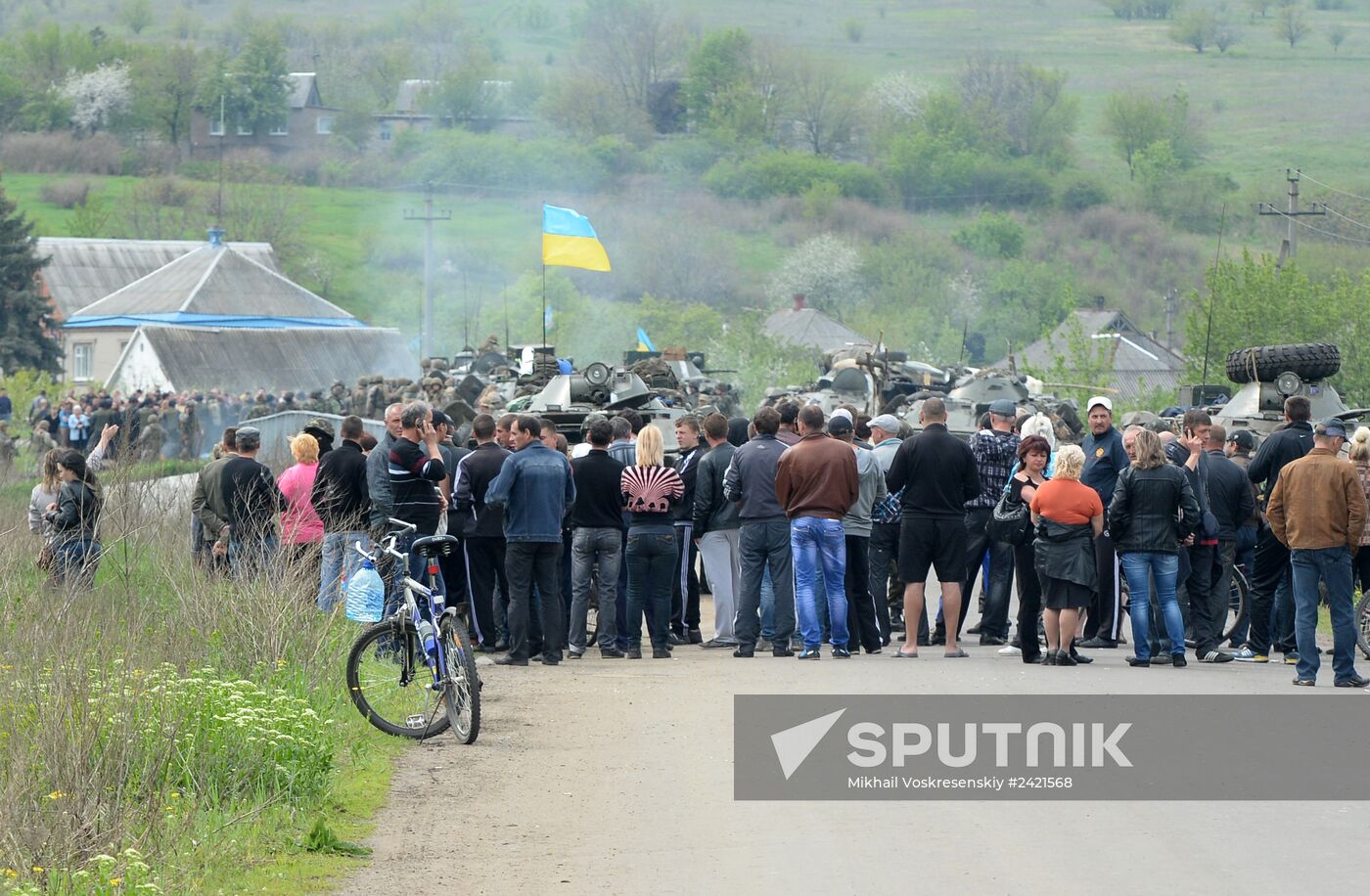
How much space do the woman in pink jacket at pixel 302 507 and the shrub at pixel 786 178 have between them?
106007mm

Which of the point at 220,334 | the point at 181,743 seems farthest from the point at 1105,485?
the point at 220,334

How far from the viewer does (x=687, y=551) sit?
55.1 feet

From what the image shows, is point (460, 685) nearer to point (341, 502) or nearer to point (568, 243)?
point (341, 502)

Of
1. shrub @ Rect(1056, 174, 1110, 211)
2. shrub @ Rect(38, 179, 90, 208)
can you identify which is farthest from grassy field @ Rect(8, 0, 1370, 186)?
shrub @ Rect(38, 179, 90, 208)

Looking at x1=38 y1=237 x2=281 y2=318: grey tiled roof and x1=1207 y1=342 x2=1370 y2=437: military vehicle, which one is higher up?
x1=38 y1=237 x2=281 y2=318: grey tiled roof

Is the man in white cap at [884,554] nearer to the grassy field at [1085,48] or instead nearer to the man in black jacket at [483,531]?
the man in black jacket at [483,531]

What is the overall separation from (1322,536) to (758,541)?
13.6 feet

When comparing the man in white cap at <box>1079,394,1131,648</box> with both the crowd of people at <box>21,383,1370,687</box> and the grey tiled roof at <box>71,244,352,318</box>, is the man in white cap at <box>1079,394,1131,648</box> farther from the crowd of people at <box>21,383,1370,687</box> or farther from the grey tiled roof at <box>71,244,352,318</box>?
the grey tiled roof at <box>71,244,352,318</box>

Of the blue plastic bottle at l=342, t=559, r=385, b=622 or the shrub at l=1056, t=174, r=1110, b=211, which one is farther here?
the shrub at l=1056, t=174, r=1110, b=211

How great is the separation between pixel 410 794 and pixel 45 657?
6.18ft

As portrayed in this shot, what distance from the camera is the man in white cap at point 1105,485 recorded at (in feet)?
51.7

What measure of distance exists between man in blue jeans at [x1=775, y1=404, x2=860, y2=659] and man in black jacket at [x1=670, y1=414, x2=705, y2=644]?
3.83 feet

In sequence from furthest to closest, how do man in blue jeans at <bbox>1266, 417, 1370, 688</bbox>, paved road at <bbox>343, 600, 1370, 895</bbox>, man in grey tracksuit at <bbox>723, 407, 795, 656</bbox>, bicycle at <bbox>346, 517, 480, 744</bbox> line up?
man in grey tracksuit at <bbox>723, 407, 795, 656</bbox>, man in blue jeans at <bbox>1266, 417, 1370, 688</bbox>, bicycle at <bbox>346, 517, 480, 744</bbox>, paved road at <bbox>343, 600, 1370, 895</bbox>

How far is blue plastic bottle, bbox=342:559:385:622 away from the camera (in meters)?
11.7
